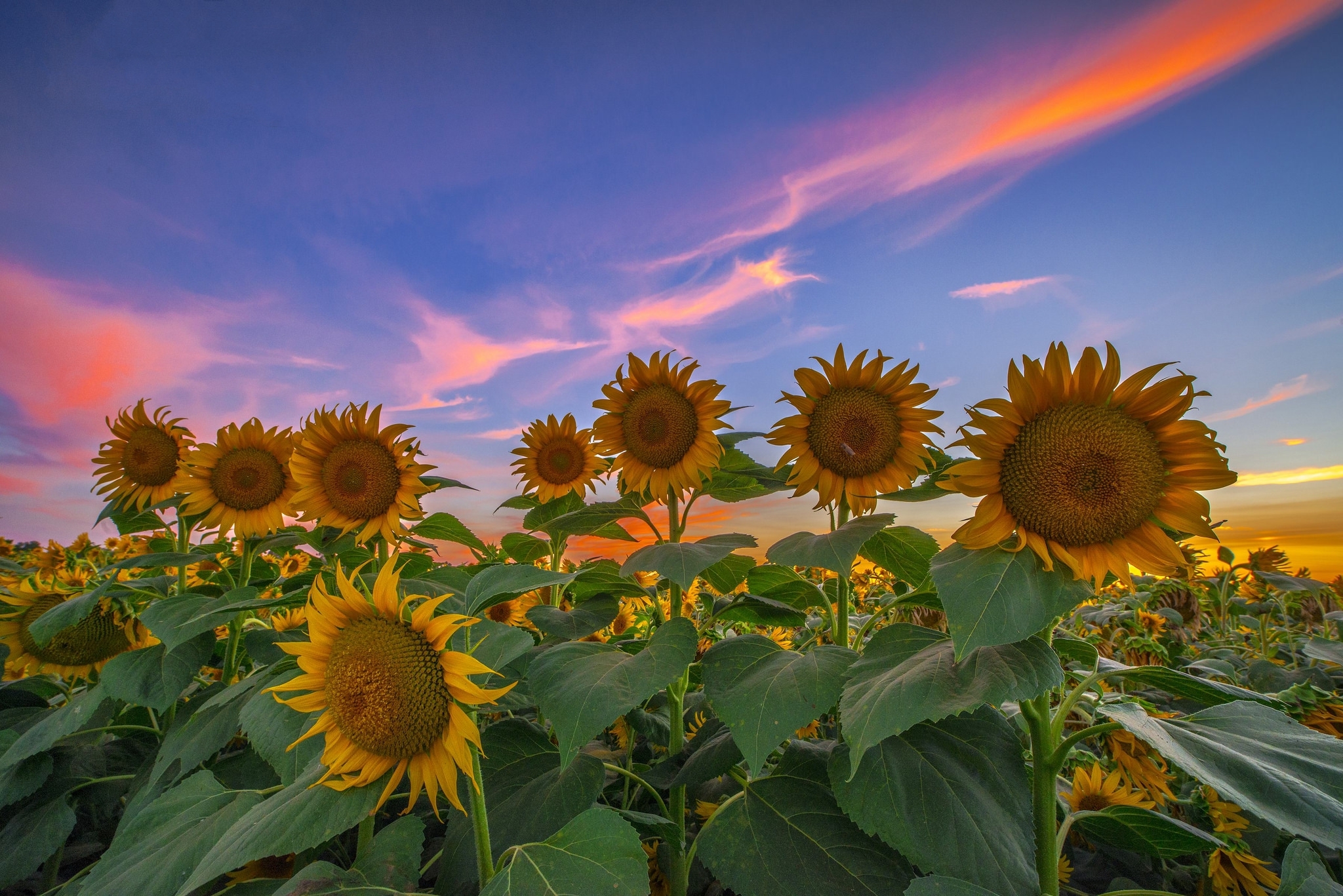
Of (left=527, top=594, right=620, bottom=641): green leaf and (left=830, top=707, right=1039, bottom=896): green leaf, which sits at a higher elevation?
(left=527, top=594, right=620, bottom=641): green leaf

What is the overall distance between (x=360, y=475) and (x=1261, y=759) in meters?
3.39

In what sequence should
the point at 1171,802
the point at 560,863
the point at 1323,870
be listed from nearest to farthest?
the point at 560,863 < the point at 1323,870 < the point at 1171,802

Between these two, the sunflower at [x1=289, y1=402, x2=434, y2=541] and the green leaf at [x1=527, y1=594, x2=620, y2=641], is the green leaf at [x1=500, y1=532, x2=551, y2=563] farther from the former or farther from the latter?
the green leaf at [x1=527, y1=594, x2=620, y2=641]

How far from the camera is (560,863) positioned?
138 cm

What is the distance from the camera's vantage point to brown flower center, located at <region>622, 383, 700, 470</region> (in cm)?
279

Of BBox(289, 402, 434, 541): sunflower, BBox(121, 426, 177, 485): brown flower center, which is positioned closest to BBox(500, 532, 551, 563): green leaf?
BBox(289, 402, 434, 541): sunflower

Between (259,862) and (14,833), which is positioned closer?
(259,862)

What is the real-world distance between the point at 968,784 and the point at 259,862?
7.76 ft

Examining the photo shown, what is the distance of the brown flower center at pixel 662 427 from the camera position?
279cm

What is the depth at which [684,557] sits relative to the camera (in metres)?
2.05

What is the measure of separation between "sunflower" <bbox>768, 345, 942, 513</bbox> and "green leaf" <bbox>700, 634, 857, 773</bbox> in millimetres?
777

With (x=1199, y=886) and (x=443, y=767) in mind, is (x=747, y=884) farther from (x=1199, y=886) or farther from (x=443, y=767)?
(x=1199, y=886)

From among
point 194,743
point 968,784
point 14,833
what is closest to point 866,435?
point 968,784

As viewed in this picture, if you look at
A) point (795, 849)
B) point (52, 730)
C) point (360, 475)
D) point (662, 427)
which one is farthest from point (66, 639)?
point (795, 849)
